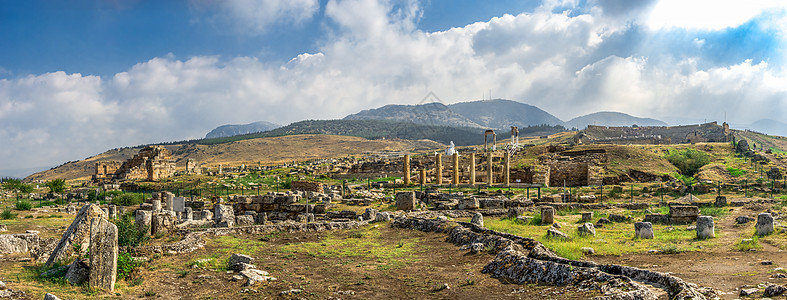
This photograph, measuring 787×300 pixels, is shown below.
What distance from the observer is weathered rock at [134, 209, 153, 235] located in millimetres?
15505

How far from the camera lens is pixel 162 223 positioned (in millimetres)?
16906

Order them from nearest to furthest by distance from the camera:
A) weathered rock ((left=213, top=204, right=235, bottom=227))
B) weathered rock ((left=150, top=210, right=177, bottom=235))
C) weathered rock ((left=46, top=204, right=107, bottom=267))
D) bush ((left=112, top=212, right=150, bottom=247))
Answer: weathered rock ((left=46, top=204, right=107, bottom=267)) < bush ((left=112, top=212, right=150, bottom=247)) < weathered rock ((left=150, top=210, right=177, bottom=235)) < weathered rock ((left=213, top=204, right=235, bottom=227))

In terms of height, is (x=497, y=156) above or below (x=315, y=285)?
above

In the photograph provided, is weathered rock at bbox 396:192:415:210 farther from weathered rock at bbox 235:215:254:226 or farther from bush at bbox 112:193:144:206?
bush at bbox 112:193:144:206

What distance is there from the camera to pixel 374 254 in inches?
561

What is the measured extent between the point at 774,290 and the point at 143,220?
16.5 meters

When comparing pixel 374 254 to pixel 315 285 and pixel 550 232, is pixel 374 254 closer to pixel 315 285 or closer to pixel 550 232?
pixel 315 285

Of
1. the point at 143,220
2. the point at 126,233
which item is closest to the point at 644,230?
the point at 126,233

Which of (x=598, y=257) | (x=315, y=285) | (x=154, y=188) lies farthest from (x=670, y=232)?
(x=154, y=188)

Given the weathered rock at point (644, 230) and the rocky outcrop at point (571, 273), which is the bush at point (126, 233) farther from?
the weathered rock at point (644, 230)

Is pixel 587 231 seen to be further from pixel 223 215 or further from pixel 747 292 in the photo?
pixel 223 215

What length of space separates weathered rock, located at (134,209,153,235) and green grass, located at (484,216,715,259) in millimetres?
11947

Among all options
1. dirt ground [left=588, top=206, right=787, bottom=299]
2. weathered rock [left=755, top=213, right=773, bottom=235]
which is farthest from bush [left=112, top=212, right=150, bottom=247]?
weathered rock [left=755, top=213, right=773, bottom=235]

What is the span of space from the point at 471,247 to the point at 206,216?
15306 mm
